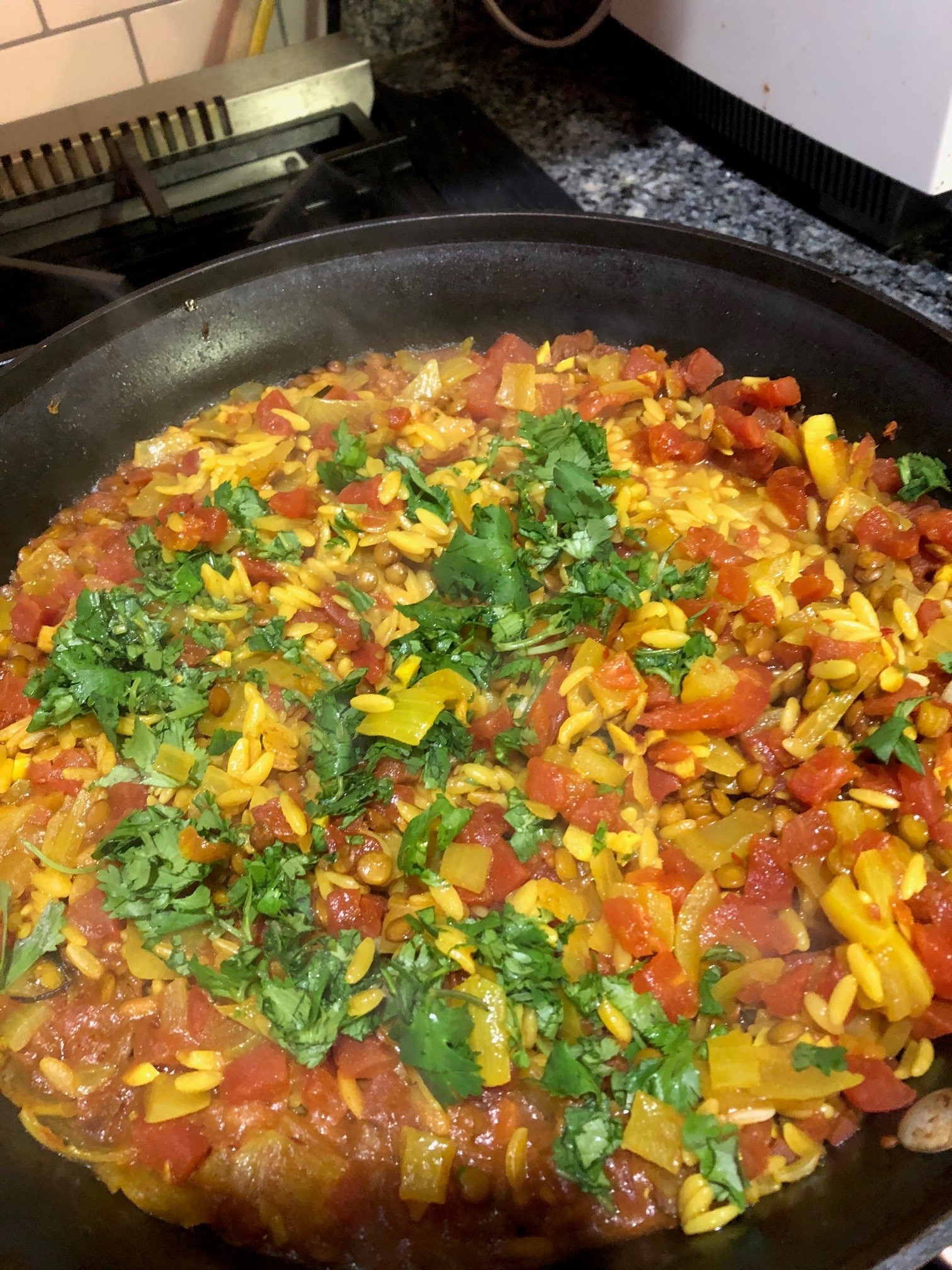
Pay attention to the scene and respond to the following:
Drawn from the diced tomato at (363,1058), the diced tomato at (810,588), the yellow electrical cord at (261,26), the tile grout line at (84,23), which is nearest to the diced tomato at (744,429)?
the diced tomato at (810,588)

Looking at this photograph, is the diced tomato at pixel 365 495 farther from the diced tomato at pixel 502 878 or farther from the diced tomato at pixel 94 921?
the diced tomato at pixel 94 921

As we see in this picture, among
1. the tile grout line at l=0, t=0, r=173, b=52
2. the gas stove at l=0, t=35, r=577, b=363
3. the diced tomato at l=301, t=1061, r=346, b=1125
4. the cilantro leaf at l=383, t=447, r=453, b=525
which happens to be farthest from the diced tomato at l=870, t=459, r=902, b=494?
the tile grout line at l=0, t=0, r=173, b=52

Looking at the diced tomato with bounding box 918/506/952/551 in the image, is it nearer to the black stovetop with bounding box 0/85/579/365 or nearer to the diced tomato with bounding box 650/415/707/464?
the diced tomato with bounding box 650/415/707/464

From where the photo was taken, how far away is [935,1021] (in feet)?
5.50

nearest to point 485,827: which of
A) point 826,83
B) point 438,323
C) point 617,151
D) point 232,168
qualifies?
point 438,323

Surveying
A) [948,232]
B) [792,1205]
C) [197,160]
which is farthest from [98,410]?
[948,232]

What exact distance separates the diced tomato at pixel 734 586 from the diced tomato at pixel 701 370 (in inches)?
29.5

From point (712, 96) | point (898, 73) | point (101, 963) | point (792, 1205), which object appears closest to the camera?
point (792, 1205)

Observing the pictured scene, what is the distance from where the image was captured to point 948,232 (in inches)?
127

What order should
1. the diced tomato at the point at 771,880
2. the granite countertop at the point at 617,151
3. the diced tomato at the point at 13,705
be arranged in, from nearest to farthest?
the diced tomato at the point at 771,880
the diced tomato at the point at 13,705
the granite countertop at the point at 617,151

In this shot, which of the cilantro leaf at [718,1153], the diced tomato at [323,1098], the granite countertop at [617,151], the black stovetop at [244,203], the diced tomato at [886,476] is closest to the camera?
the cilantro leaf at [718,1153]

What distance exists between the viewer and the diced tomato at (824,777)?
6.37ft

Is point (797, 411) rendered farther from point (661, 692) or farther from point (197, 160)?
point (197, 160)

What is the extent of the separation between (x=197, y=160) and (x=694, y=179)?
1971mm
